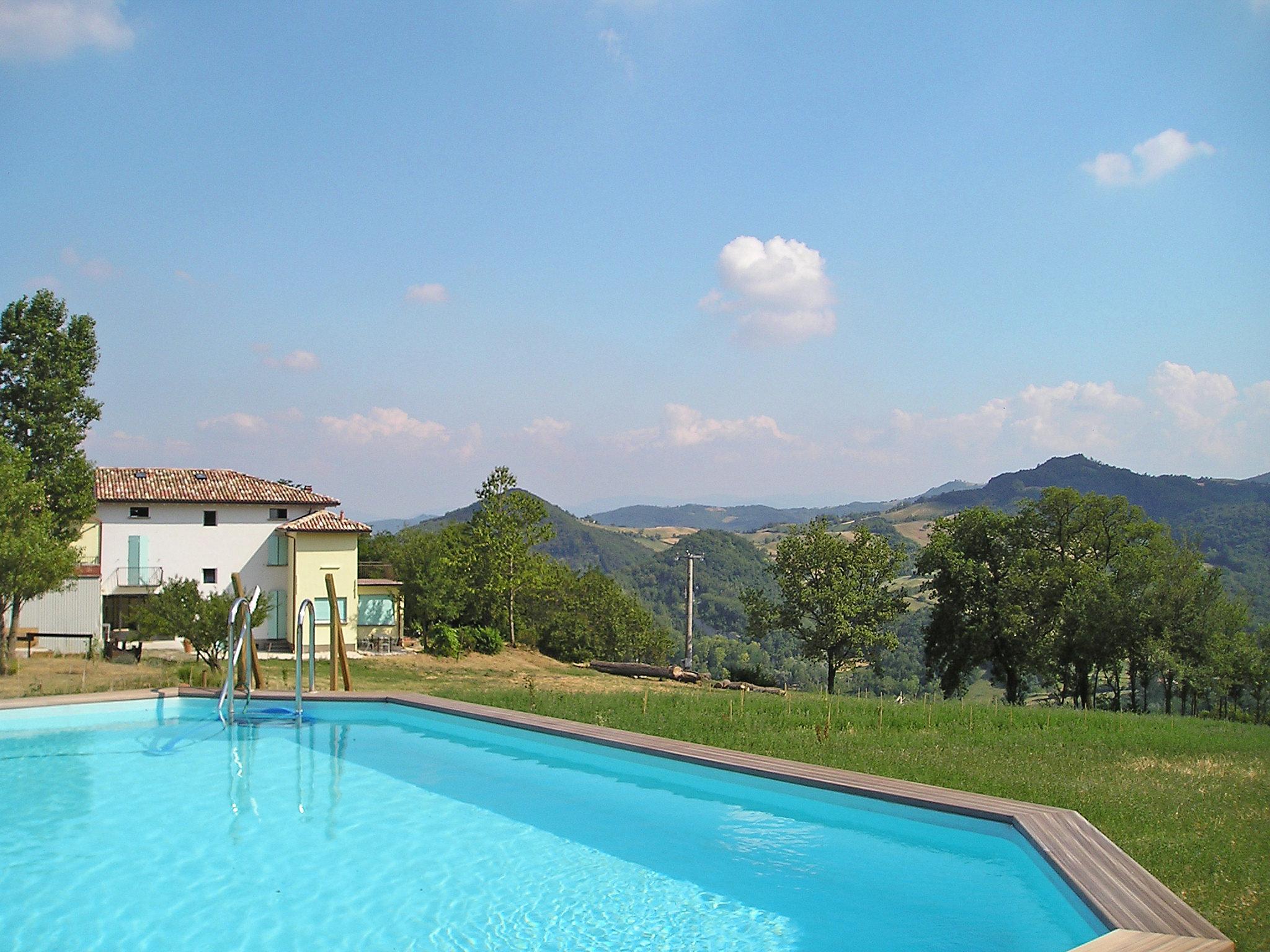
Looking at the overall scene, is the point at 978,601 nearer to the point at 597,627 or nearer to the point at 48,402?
the point at 597,627

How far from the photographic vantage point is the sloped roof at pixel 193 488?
96.6 ft

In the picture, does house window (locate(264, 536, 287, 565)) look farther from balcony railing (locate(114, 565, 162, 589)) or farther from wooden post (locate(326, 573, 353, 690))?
wooden post (locate(326, 573, 353, 690))

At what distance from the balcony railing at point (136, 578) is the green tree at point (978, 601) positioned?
26639 mm

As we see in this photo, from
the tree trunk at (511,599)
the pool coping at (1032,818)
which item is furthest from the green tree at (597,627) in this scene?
the pool coping at (1032,818)

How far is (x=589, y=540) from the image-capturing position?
142000mm

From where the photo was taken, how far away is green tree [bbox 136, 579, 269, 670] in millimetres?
17250

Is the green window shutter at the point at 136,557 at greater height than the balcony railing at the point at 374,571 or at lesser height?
greater

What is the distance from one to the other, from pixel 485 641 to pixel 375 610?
409cm

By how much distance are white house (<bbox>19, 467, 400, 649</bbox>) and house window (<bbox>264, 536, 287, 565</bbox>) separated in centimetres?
3

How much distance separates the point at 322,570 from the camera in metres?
29.4

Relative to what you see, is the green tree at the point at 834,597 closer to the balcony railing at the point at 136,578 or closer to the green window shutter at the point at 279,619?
the green window shutter at the point at 279,619

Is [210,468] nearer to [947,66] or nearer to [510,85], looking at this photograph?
[510,85]

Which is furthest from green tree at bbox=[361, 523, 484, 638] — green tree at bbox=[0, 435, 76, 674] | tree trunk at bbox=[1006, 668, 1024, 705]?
tree trunk at bbox=[1006, 668, 1024, 705]

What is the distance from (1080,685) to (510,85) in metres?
24.2
